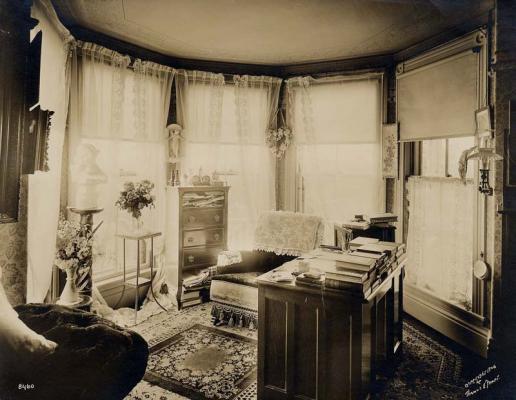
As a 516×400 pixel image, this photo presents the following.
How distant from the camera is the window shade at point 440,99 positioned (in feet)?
13.0

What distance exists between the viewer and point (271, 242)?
452 centimetres

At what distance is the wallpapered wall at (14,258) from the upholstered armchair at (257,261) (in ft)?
6.11

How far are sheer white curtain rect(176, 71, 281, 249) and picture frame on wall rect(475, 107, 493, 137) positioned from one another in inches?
105

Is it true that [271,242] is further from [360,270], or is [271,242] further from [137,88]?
[137,88]

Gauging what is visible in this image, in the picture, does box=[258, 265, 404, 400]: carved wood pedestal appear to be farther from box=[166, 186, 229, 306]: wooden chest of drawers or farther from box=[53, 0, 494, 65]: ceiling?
box=[53, 0, 494, 65]: ceiling

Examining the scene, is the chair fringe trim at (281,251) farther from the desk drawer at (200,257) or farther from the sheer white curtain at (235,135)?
the sheer white curtain at (235,135)

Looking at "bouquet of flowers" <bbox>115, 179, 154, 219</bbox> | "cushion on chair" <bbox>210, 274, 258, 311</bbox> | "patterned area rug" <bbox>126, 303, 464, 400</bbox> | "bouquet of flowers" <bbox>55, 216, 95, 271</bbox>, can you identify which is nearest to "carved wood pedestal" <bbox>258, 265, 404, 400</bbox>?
"patterned area rug" <bbox>126, 303, 464, 400</bbox>

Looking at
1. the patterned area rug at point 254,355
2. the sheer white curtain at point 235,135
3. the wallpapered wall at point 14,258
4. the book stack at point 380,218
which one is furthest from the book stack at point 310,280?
the sheer white curtain at point 235,135

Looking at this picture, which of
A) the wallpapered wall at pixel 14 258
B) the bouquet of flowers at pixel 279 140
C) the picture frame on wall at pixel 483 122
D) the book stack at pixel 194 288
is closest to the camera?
the wallpapered wall at pixel 14 258

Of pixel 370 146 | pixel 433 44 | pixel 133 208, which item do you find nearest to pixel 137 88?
pixel 133 208

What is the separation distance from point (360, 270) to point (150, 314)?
114 inches

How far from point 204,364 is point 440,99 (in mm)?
3565

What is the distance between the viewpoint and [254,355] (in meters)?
3.58

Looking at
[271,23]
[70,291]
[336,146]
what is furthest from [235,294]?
[271,23]
